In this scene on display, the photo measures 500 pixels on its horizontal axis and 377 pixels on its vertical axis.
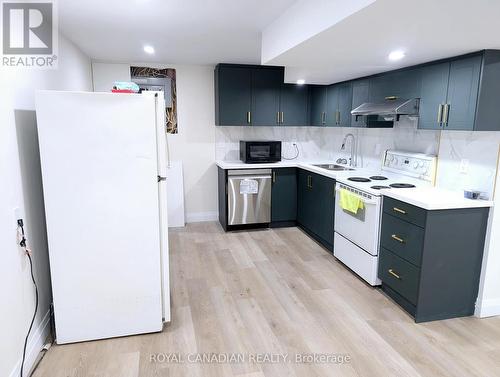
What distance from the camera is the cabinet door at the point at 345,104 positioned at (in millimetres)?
4141

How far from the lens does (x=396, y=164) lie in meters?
3.65

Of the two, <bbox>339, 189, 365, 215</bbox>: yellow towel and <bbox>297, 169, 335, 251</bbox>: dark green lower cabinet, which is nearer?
<bbox>339, 189, 365, 215</bbox>: yellow towel

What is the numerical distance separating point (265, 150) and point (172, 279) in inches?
90.9

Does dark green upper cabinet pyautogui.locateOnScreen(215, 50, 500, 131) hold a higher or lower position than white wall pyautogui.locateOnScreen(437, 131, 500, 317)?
higher

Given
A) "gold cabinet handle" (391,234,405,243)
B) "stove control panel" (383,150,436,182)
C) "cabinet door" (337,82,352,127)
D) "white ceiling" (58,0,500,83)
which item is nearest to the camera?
"white ceiling" (58,0,500,83)

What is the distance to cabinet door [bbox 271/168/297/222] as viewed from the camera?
476cm

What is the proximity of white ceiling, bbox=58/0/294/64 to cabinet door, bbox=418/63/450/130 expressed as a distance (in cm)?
138

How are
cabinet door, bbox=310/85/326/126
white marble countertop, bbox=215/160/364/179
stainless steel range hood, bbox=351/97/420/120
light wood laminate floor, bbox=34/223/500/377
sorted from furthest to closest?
1. cabinet door, bbox=310/85/326/126
2. white marble countertop, bbox=215/160/364/179
3. stainless steel range hood, bbox=351/97/420/120
4. light wood laminate floor, bbox=34/223/500/377

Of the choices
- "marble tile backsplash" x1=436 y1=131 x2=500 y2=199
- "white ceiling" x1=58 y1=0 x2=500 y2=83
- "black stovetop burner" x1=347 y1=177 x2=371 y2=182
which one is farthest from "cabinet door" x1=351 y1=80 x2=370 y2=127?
"marble tile backsplash" x1=436 y1=131 x2=500 y2=199

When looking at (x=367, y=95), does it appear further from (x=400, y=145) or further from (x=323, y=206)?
(x=323, y=206)

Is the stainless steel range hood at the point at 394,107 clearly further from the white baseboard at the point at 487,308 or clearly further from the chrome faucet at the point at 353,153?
the white baseboard at the point at 487,308

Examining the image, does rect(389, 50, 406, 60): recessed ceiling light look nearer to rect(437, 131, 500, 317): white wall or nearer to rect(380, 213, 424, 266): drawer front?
rect(437, 131, 500, 317): white wall

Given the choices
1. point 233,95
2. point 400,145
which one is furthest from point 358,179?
point 233,95


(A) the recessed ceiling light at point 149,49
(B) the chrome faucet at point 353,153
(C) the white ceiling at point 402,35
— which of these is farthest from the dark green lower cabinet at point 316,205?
(A) the recessed ceiling light at point 149,49
